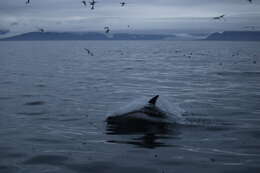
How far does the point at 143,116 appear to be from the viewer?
1633 cm

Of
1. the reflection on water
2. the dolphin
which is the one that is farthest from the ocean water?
the dolphin

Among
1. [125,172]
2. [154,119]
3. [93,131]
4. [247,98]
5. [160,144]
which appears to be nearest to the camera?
[125,172]

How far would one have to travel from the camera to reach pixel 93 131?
586 inches

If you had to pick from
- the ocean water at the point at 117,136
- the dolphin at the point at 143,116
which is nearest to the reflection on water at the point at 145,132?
the ocean water at the point at 117,136

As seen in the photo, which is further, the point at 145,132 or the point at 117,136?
the point at 145,132

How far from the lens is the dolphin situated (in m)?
16.2

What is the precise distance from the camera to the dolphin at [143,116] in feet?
53.2

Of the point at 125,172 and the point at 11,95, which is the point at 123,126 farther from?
the point at 11,95

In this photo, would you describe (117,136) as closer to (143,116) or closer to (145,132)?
(145,132)

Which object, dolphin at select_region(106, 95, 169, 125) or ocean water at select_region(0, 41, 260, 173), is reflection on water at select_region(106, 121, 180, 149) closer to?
ocean water at select_region(0, 41, 260, 173)

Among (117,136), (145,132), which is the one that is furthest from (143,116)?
(117,136)

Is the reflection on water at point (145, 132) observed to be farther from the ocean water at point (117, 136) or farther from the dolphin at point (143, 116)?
the dolphin at point (143, 116)

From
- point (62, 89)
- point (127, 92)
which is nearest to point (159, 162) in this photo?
point (127, 92)

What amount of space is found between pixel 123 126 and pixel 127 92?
35.9 ft
